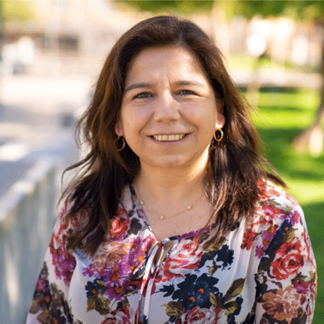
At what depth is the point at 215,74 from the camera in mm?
→ 1794

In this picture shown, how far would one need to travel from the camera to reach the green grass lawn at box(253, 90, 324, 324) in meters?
4.54

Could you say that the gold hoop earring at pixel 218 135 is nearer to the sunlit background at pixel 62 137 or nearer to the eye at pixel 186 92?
the eye at pixel 186 92

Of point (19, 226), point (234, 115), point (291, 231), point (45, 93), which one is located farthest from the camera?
point (45, 93)

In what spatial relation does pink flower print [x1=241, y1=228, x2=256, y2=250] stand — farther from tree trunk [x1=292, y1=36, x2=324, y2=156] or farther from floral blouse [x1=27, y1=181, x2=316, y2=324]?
tree trunk [x1=292, y1=36, x2=324, y2=156]

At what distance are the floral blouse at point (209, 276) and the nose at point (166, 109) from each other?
46cm

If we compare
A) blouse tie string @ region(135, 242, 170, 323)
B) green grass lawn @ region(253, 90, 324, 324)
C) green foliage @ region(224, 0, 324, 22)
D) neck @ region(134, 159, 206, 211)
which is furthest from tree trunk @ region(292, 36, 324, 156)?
blouse tie string @ region(135, 242, 170, 323)

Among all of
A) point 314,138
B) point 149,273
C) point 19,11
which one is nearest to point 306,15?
point 314,138

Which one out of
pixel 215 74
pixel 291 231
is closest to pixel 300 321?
pixel 291 231

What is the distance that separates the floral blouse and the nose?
1.51 feet

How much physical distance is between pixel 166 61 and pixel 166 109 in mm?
192

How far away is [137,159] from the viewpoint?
212 cm

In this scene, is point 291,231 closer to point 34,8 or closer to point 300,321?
point 300,321

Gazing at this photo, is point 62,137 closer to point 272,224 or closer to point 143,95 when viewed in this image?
point 143,95

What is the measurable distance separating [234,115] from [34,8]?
248 feet
